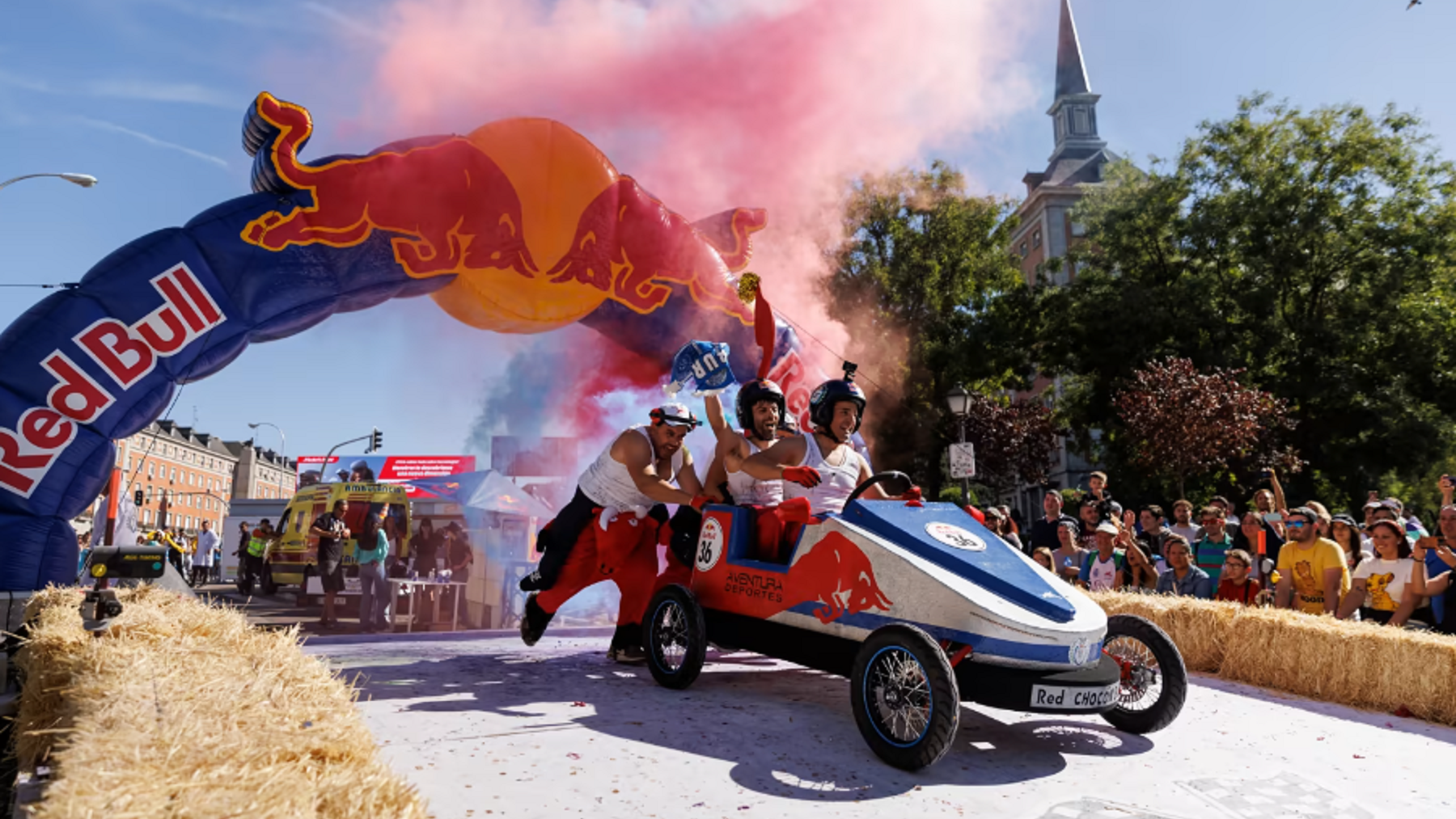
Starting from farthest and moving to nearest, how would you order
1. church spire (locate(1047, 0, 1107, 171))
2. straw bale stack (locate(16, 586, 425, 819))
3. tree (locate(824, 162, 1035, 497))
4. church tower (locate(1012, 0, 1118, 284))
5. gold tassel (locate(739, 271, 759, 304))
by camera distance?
church spire (locate(1047, 0, 1107, 171))
church tower (locate(1012, 0, 1118, 284))
tree (locate(824, 162, 1035, 497))
gold tassel (locate(739, 271, 759, 304))
straw bale stack (locate(16, 586, 425, 819))

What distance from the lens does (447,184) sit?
9156 millimetres

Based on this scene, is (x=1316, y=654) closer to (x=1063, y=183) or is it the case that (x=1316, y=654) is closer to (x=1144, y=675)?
(x=1144, y=675)

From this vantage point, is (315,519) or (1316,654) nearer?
(1316,654)

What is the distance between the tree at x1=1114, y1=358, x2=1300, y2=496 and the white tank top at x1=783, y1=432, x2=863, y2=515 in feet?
47.3

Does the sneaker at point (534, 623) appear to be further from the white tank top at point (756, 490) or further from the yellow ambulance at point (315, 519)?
the yellow ambulance at point (315, 519)

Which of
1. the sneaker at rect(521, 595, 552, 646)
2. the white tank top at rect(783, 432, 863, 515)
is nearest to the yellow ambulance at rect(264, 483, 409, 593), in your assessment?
the sneaker at rect(521, 595, 552, 646)

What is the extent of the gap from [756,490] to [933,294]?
77.6ft

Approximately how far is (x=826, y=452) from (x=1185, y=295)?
22685mm

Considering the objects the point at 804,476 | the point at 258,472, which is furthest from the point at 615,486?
the point at 258,472

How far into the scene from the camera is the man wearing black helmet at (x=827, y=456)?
529 centimetres

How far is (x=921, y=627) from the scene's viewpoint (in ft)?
13.2

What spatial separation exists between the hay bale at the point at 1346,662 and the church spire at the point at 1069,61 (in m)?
58.3

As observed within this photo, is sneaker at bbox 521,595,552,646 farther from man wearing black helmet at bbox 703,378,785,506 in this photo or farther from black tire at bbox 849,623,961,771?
black tire at bbox 849,623,961,771

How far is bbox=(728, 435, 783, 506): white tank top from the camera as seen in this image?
5.70m
